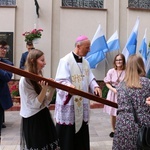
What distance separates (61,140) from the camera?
3455 mm

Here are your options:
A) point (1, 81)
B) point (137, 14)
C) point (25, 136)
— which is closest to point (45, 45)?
point (137, 14)

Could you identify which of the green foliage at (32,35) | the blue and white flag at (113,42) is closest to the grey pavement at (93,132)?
the green foliage at (32,35)

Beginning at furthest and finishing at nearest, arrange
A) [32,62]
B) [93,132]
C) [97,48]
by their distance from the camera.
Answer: [97,48]
[93,132]
[32,62]

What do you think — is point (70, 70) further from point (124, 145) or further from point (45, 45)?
point (45, 45)

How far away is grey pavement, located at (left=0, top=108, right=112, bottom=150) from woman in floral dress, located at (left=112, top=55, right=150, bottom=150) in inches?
78.7

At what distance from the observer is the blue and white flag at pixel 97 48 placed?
891 cm

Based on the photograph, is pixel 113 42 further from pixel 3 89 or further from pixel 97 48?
pixel 3 89

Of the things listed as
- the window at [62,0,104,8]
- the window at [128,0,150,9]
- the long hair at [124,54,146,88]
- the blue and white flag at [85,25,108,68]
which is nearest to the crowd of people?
the long hair at [124,54,146,88]

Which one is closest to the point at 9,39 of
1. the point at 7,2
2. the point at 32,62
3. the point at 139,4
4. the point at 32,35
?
the point at 32,35

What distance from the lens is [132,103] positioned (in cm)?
259

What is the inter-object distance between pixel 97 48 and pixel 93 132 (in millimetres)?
3874

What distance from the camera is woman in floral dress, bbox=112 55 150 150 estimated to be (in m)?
2.58

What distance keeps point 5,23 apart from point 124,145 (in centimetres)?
771

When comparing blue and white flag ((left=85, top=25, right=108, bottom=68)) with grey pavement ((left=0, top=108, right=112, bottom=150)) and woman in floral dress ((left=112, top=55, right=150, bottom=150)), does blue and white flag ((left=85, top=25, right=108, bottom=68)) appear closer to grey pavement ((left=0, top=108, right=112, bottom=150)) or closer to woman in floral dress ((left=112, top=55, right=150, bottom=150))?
grey pavement ((left=0, top=108, right=112, bottom=150))
